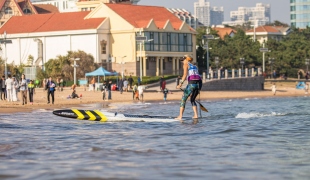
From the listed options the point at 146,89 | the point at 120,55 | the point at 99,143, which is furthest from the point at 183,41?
the point at 99,143

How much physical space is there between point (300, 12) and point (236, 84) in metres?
109

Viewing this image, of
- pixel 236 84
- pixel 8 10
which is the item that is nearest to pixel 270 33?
pixel 8 10

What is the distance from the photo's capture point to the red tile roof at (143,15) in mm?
75625

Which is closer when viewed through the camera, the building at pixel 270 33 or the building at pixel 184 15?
the building at pixel 270 33

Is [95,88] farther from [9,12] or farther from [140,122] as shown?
[9,12]

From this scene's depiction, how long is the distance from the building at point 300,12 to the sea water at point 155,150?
523ft

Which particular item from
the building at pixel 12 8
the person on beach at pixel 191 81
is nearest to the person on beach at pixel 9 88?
the person on beach at pixel 191 81

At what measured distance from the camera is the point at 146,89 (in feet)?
198

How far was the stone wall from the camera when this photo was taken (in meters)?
66.4

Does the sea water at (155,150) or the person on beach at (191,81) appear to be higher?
the person on beach at (191,81)

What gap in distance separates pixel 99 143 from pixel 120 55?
60.2 meters

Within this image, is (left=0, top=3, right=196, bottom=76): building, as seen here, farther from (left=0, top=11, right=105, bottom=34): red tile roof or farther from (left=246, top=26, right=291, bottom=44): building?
(left=246, top=26, right=291, bottom=44): building

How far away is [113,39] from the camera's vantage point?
75.7 metres

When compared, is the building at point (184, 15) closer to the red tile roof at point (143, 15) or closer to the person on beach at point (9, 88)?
the red tile roof at point (143, 15)
